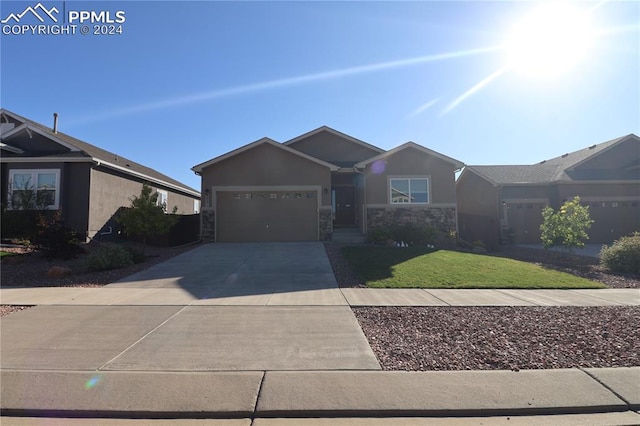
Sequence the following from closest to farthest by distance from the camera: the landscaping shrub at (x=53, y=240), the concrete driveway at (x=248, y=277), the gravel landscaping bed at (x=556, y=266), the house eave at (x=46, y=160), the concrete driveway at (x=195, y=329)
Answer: the concrete driveway at (x=195, y=329)
the concrete driveway at (x=248, y=277)
the gravel landscaping bed at (x=556, y=266)
the landscaping shrub at (x=53, y=240)
the house eave at (x=46, y=160)

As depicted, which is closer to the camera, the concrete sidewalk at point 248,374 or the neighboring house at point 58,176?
the concrete sidewalk at point 248,374

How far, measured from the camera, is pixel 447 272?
10.3 metres

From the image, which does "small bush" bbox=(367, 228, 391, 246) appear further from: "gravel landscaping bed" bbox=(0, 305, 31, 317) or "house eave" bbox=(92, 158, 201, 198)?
"house eave" bbox=(92, 158, 201, 198)

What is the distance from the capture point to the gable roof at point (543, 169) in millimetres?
21250

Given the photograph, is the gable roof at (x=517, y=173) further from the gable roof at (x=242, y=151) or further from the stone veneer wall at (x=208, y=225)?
the stone veneer wall at (x=208, y=225)

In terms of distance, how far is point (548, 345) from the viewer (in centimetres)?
483

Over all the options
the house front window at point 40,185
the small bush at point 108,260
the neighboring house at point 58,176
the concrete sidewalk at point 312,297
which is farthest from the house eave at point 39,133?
the concrete sidewalk at point 312,297

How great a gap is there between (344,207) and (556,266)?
33.2ft

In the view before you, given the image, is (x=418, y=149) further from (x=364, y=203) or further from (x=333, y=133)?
(x=333, y=133)

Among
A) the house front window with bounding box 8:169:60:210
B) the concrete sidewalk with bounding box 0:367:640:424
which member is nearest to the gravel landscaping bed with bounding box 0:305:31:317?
the concrete sidewalk with bounding box 0:367:640:424

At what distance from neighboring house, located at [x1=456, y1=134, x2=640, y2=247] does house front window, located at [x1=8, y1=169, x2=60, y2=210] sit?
64.4 feet

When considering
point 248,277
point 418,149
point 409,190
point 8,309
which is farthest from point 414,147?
point 8,309

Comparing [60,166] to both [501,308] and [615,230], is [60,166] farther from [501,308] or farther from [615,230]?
[615,230]

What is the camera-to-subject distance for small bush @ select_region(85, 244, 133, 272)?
418 inches
